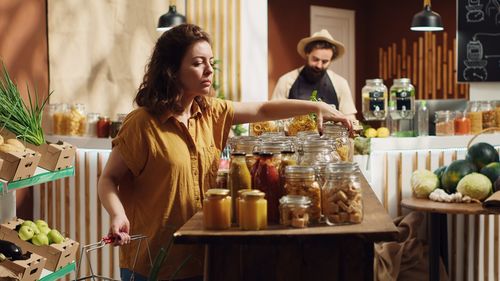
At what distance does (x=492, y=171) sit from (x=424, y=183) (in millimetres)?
446

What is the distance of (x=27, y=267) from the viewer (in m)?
3.40

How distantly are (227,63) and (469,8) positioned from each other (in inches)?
86.4

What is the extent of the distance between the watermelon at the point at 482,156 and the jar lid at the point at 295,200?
10.1ft

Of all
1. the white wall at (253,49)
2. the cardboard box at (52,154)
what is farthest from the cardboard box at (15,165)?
the white wall at (253,49)

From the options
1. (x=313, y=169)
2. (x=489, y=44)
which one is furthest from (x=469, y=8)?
(x=313, y=169)

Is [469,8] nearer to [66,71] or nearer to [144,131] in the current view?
[66,71]

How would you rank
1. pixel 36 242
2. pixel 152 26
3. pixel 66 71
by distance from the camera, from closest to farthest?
pixel 36 242
pixel 66 71
pixel 152 26

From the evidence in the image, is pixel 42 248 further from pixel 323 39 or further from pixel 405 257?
pixel 323 39

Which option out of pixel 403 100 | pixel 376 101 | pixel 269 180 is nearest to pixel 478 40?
pixel 403 100

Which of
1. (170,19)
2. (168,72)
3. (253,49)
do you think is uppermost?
(170,19)

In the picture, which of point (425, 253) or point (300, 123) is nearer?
point (300, 123)

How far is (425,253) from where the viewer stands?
5.40 m

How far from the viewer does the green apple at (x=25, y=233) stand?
3713 millimetres

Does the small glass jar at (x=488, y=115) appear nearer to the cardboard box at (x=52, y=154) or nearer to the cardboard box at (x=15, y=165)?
the cardboard box at (x=52, y=154)
